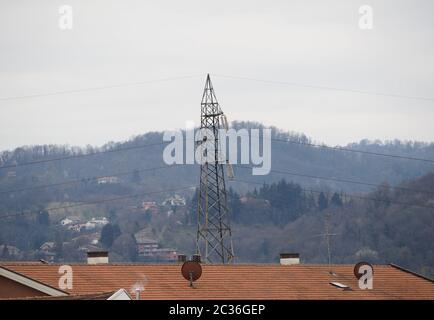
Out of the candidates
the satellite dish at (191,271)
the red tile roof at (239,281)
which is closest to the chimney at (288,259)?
the red tile roof at (239,281)

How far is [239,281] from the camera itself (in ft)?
194

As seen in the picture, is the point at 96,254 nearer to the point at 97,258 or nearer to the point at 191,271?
the point at 97,258

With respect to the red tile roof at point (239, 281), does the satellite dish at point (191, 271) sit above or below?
above

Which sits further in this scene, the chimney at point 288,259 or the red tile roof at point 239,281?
the chimney at point 288,259

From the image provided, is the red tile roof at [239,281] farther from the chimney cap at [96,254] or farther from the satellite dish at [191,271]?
the chimney cap at [96,254]

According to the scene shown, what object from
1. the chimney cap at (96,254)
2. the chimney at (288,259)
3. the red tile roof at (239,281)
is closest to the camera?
the red tile roof at (239,281)

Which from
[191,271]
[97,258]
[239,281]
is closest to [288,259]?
[239,281]

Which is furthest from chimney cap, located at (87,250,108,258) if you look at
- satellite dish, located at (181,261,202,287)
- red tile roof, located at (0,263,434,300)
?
satellite dish, located at (181,261,202,287)

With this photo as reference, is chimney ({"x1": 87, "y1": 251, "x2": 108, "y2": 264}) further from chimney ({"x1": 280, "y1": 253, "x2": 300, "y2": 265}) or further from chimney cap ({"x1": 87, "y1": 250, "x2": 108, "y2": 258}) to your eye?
chimney ({"x1": 280, "y1": 253, "x2": 300, "y2": 265})

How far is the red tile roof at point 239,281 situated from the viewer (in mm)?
54062

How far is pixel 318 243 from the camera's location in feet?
607
